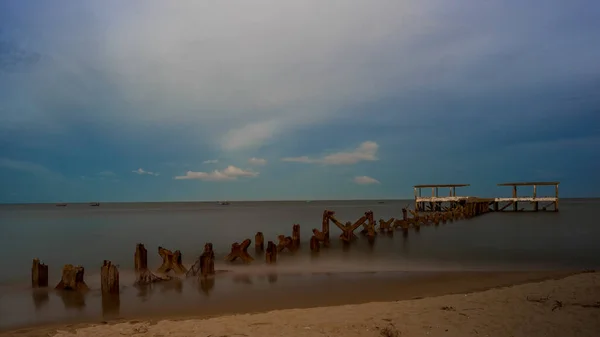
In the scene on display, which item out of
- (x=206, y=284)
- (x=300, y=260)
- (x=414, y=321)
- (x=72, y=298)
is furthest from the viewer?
(x=300, y=260)

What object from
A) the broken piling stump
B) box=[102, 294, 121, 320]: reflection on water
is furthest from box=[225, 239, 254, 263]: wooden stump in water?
box=[102, 294, 121, 320]: reflection on water

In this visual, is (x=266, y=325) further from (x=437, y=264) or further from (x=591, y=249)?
(x=591, y=249)

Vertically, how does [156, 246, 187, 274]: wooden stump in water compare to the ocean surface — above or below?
above

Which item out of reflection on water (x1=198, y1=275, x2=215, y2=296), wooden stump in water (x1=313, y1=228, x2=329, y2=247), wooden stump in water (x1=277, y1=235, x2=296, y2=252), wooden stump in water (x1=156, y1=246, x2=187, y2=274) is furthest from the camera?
wooden stump in water (x1=313, y1=228, x2=329, y2=247)

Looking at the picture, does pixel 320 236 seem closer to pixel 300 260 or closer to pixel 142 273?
pixel 300 260

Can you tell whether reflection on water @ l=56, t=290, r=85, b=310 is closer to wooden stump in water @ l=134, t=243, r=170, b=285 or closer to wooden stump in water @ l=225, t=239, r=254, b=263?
wooden stump in water @ l=134, t=243, r=170, b=285

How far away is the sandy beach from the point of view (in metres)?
7.16

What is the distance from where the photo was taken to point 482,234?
30703mm

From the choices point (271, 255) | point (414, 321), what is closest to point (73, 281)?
point (271, 255)

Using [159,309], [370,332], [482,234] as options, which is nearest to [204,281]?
[159,309]

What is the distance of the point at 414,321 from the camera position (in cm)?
763

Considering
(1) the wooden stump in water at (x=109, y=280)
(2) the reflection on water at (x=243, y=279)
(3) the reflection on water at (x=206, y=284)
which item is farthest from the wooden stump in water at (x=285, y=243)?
(1) the wooden stump in water at (x=109, y=280)

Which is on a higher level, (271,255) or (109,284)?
(109,284)

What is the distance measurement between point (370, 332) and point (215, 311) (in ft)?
13.9
